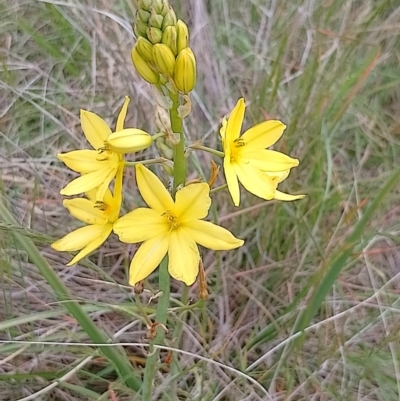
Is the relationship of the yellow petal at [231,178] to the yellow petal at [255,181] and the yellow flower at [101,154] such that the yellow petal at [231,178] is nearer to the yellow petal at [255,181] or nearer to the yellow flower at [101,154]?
the yellow petal at [255,181]

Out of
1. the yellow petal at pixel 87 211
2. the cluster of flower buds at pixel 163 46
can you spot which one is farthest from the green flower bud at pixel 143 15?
the yellow petal at pixel 87 211

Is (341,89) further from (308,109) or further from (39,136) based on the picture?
(39,136)

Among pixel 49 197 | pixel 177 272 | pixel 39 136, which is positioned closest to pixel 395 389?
pixel 177 272

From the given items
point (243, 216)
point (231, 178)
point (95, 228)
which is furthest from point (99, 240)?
point (243, 216)

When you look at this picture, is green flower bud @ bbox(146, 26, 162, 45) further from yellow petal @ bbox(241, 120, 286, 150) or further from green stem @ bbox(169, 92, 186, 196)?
yellow petal @ bbox(241, 120, 286, 150)

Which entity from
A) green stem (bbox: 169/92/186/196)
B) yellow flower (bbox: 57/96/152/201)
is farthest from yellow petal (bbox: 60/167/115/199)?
green stem (bbox: 169/92/186/196)

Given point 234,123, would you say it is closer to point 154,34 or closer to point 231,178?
point 231,178
